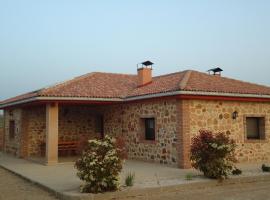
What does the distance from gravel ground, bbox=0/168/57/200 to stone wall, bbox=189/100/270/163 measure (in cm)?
585

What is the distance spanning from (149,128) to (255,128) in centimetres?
444

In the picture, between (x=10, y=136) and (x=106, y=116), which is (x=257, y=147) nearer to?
(x=106, y=116)

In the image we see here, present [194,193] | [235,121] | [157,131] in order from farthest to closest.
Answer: [235,121]
[157,131]
[194,193]

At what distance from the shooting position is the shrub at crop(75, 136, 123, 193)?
25.5ft

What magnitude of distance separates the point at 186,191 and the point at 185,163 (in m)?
3.36

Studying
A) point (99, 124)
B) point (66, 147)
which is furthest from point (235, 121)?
point (66, 147)

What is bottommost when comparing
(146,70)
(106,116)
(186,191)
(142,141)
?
(186,191)

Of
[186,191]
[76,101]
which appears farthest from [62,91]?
[186,191]

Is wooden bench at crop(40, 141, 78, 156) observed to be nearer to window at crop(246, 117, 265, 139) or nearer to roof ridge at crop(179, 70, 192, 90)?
roof ridge at crop(179, 70, 192, 90)

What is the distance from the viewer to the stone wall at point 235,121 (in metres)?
12.8

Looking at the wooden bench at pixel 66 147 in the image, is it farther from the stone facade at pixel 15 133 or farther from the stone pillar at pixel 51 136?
the stone pillar at pixel 51 136

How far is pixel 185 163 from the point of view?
39.7 feet

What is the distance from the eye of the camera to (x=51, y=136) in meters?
13.8

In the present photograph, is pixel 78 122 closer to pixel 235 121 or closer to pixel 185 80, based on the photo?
pixel 185 80
